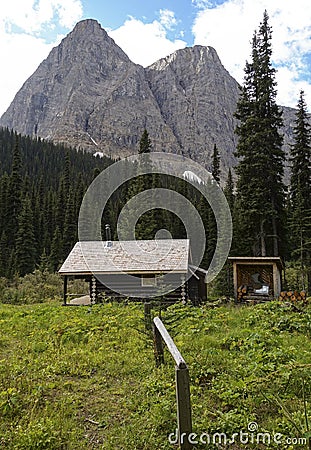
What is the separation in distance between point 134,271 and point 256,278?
27.2 feet

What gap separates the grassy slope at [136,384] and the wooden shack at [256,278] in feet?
31.7

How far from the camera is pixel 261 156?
995 inches

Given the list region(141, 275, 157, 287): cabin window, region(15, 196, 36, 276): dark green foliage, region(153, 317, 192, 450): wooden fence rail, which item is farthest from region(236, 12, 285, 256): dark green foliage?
region(15, 196, 36, 276): dark green foliage

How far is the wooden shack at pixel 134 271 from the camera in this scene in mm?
19109

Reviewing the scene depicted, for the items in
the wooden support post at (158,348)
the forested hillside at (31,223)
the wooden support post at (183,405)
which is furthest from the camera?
the forested hillside at (31,223)

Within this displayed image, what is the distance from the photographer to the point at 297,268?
28.3 meters

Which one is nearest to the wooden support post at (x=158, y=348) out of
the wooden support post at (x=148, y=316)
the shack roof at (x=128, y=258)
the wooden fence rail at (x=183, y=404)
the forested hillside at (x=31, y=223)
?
the wooden support post at (x=148, y=316)

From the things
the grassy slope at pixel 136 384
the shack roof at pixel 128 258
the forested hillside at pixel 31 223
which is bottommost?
the grassy slope at pixel 136 384

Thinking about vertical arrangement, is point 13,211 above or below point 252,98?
below

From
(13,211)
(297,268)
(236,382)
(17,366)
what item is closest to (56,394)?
(17,366)

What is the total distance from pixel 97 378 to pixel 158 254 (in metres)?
13.7

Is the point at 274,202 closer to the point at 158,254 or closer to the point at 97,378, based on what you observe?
the point at 158,254

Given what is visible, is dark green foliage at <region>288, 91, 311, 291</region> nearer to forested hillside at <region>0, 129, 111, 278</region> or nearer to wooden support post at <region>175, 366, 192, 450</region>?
forested hillside at <region>0, 129, 111, 278</region>

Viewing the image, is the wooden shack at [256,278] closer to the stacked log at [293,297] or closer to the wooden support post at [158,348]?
the stacked log at [293,297]
